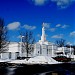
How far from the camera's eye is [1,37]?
4272 cm

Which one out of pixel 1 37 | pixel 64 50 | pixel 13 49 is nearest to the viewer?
pixel 1 37

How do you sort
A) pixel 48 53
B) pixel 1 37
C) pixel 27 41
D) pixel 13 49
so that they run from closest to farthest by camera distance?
pixel 1 37, pixel 27 41, pixel 13 49, pixel 48 53

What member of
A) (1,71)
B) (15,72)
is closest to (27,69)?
(15,72)

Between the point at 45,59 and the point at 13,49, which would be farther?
the point at 13,49

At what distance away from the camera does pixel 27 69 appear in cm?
1209

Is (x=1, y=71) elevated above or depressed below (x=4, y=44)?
below

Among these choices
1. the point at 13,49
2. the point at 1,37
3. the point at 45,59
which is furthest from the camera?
the point at 13,49

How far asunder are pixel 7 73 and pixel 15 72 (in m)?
0.46

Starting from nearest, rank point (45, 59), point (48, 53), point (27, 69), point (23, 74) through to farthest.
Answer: point (23, 74) < point (27, 69) < point (45, 59) < point (48, 53)

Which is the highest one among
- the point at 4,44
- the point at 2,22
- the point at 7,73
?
the point at 2,22

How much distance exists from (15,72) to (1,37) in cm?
3131

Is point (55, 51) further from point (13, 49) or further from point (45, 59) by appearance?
point (45, 59)

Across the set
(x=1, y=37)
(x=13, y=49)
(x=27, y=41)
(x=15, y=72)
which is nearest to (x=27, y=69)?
(x=15, y=72)

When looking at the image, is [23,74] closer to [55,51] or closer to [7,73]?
[7,73]
